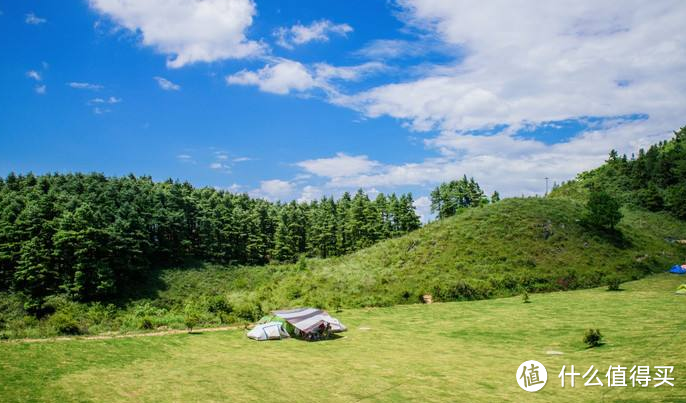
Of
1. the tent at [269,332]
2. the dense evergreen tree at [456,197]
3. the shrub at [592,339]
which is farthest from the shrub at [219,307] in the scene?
the dense evergreen tree at [456,197]

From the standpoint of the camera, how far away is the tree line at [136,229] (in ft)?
185

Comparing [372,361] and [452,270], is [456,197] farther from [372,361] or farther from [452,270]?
[372,361]

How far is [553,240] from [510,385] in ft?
136

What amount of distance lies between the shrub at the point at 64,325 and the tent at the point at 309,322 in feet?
41.7

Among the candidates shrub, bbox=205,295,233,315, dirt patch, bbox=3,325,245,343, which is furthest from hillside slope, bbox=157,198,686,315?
dirt patch, bbox=3,325,245,343

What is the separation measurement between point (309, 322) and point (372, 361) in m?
7.05

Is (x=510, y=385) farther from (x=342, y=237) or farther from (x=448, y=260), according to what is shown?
(x=342, y=237)

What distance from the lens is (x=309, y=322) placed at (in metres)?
27.2

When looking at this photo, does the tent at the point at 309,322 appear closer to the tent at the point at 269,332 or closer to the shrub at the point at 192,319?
the tent at the point at 269,332

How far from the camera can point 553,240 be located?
5297 cm

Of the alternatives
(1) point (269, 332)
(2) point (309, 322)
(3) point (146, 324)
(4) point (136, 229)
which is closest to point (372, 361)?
(2) point (309, 322)

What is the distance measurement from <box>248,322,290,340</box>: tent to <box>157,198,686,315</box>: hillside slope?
1027cm

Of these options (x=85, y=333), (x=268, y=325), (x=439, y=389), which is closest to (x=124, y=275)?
(x=85, y=333)

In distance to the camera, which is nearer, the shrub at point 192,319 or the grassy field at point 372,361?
the grassy field at point 372,361
